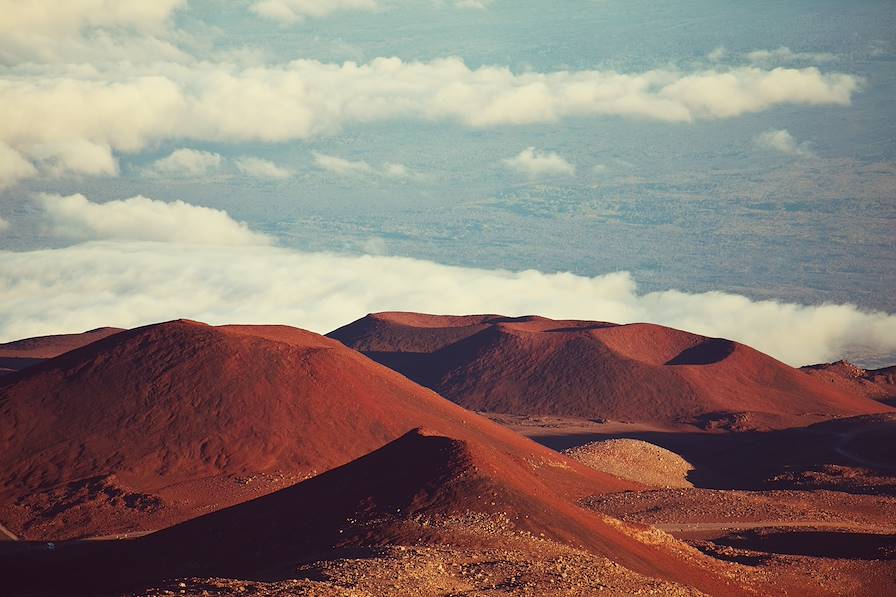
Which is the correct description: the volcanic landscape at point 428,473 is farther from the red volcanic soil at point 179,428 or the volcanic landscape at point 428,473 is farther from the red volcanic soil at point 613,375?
the red volcanic soil at point 613,375

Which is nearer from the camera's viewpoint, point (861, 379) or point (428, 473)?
point (428, 473)

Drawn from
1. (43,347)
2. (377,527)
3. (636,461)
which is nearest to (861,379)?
(636,461)

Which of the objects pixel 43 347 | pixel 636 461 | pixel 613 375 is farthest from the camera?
pixel 43 347

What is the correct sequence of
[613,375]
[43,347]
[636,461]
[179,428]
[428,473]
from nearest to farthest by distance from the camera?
[428,473], [179,428], [636,461], [613,375], [43,347]

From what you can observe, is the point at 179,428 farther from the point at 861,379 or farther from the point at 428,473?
the point at 861,379

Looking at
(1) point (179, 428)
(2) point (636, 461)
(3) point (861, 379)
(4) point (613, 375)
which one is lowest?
(2) point (636, 461)

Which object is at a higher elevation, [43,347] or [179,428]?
[43,347]

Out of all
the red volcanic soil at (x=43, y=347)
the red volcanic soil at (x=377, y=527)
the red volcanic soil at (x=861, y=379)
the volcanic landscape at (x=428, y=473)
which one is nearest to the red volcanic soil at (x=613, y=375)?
the volcanic landscape at (x=428, y=473)
